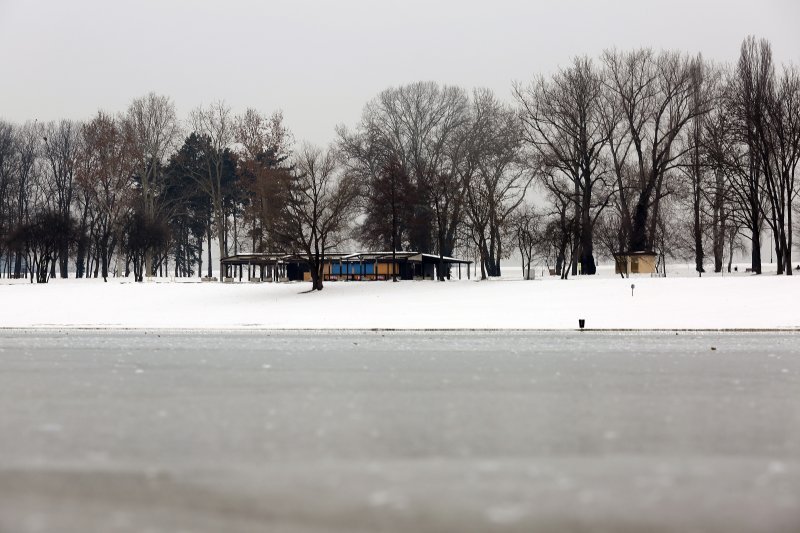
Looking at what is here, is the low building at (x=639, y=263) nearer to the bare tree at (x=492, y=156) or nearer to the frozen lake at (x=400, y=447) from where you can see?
the bare tree at (x=492, y=156)

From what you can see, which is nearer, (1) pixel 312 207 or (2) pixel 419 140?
(1) pixel 312 207

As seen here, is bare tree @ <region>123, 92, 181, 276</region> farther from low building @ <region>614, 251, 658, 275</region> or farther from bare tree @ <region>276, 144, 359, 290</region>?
low building @ <region>614, 251, 658, 275</region>

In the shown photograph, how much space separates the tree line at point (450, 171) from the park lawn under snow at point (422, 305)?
6989 millimetres

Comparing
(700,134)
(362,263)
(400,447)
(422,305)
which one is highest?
(700,134)

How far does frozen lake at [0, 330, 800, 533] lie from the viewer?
7398mm

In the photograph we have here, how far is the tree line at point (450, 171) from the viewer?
2451 inches

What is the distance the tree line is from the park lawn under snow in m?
6.99

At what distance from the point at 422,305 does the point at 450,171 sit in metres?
32.8

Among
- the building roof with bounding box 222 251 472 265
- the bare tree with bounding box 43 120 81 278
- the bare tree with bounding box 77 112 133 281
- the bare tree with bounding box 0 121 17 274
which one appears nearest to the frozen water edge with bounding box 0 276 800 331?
the building roof with bounding box 222 251 472 265

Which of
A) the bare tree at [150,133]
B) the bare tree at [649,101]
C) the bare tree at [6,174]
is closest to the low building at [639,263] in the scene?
the bare tree at [649,101]

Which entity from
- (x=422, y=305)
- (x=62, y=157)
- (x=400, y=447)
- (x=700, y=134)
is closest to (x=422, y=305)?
(x=422, y=305)

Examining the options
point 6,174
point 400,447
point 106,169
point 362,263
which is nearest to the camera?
point 400,447

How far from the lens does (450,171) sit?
82.5 meters

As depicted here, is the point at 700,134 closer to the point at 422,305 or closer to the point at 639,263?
the point at 639,263
